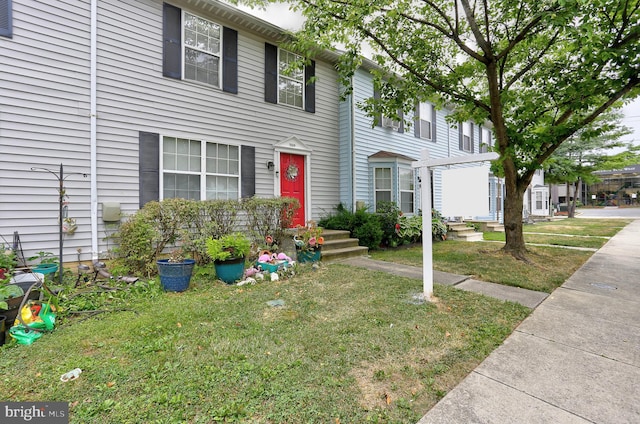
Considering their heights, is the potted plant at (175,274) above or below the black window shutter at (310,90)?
below

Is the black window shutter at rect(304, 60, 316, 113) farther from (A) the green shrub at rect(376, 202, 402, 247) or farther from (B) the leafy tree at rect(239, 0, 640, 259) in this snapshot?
(A) the green shrub at rect(376, 202, 402, 247)

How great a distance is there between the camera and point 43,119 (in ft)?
15.6

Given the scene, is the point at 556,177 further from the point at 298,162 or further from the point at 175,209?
the point at 175,209

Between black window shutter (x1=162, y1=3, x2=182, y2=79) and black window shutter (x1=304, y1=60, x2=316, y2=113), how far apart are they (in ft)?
10.4

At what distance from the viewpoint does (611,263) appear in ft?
20.2

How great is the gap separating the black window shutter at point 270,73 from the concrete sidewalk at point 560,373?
22.1ft

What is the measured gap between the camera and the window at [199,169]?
596 cm

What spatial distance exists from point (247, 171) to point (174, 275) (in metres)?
3.36

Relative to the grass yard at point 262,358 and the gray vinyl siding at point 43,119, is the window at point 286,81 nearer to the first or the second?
the gray vinyl siding at point 43,119

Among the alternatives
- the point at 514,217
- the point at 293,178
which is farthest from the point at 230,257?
the point at 514,217

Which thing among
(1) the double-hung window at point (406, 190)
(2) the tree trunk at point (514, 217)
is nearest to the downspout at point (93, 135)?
(1) the double-hung window at point (406, 190)

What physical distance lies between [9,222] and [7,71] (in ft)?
7.48

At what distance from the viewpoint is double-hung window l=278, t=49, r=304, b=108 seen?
7.62m

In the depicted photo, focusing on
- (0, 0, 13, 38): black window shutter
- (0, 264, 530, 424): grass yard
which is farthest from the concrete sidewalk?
(0, 0, 13, 38): black window shutter
